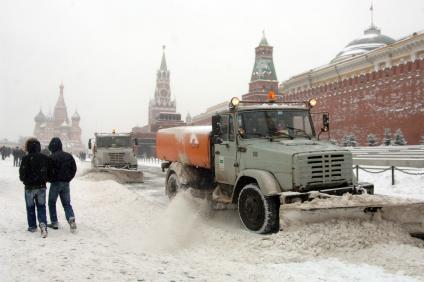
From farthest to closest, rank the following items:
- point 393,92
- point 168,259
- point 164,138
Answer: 1. point 393,92
2. point 164,138
3. point 168,259

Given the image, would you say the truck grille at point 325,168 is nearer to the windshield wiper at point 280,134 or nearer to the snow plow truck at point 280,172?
the snow plow truck at point 280,172

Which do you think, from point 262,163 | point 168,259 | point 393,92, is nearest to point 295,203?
point 262,163

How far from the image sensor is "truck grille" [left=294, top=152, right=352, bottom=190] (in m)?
6.72

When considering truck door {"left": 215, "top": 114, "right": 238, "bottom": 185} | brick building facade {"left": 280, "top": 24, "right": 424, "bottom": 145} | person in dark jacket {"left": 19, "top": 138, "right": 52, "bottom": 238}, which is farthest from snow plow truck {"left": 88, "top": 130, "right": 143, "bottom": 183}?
brick building facade {"left": 280, "top": 24, "right": 424, "bottom": 145}

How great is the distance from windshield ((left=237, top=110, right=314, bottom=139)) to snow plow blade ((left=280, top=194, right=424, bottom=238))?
1882 millimetres

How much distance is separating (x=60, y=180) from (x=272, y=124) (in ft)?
13.6

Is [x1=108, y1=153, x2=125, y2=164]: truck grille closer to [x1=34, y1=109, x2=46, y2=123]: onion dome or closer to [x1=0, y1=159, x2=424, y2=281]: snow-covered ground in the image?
[x1=0, y1=159, x2=424, y2=281]: snow-covered ground

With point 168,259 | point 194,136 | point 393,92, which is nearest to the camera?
point 168,259

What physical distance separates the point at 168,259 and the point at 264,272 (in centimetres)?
139

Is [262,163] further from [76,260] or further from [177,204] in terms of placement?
[76,260]

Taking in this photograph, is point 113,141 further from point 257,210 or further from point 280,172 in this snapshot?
point 280,172

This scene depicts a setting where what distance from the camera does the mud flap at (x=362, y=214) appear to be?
6180 millimetres

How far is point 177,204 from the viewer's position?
9102mm

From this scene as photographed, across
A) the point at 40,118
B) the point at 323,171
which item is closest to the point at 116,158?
the point at 323,171
